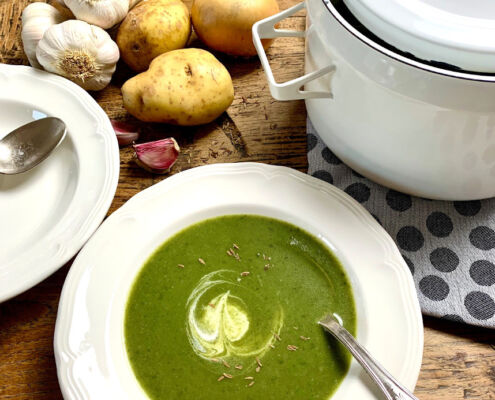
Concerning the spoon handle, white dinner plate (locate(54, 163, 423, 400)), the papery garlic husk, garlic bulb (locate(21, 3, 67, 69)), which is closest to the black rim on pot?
white dinner plate (locate(54, 163, 423, 400))

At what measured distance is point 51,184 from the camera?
1.16 metres

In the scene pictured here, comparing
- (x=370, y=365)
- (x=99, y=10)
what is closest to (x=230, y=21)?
(x=99, y=10)

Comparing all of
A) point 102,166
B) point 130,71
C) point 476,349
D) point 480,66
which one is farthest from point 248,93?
point 476,349

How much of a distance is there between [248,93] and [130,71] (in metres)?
0.30

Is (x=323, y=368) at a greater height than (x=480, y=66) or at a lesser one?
lesser

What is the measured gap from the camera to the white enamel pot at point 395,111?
803mm

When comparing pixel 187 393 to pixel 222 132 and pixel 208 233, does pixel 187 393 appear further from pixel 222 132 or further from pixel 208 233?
pixel 222 132

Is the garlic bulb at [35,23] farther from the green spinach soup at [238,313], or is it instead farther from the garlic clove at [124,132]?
the green spinach soup at [238,313]

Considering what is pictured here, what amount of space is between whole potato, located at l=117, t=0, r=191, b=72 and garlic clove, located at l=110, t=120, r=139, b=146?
0.17 metres

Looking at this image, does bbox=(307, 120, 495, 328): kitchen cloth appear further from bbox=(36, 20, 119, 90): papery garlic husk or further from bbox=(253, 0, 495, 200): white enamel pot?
bbox=(36, 20, 119, 90): papery garlic husk

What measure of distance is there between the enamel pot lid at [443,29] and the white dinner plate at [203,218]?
335mm

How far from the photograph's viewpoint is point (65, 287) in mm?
952

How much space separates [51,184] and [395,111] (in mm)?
724

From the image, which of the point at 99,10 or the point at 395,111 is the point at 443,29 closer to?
the point at 395,111
